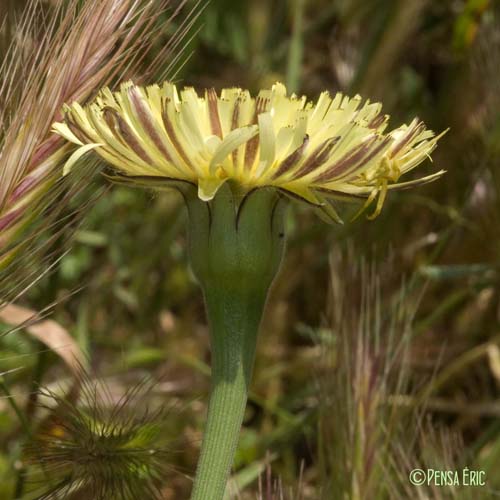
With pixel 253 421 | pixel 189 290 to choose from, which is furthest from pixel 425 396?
pixel 189 290

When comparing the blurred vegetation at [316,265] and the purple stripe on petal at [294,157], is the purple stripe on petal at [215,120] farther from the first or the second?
the blurred vegetation at [316,265]

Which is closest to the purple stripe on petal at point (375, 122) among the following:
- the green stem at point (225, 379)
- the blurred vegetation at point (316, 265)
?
the green stem at point (225, 379)

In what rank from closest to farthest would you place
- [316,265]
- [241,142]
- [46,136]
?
[241,142] < [46,136] < [316,265]

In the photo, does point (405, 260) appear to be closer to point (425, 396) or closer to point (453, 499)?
point (425, 396)

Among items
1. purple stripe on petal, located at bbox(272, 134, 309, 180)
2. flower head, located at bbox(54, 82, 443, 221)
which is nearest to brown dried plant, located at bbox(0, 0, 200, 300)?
flower head, located at bbox(54, 82, 443, 221)

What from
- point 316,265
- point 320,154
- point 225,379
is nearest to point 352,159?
point 320,154

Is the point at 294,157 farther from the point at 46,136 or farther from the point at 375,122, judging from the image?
the point at 46,136
